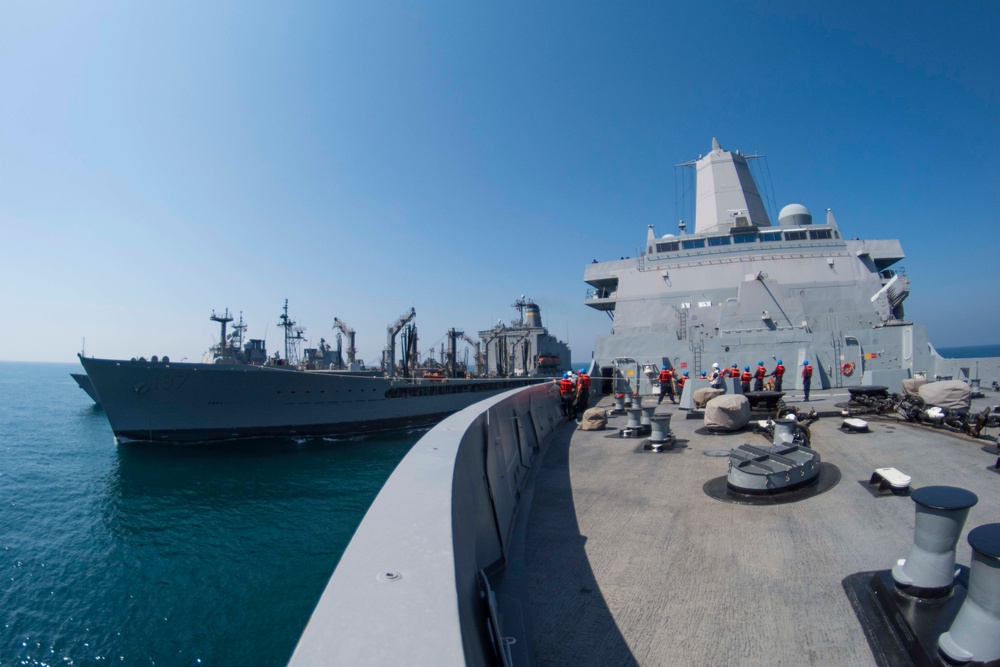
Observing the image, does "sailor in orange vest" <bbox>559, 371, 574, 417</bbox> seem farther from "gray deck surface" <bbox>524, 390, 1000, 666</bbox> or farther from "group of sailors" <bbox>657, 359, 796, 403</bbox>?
"gray deck surface" <bbox>524, 390, 1000, 666</bbox>

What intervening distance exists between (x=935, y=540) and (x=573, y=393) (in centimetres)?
777

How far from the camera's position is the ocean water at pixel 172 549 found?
6.67m

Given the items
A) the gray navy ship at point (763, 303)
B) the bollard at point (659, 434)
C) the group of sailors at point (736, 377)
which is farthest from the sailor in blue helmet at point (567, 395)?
the gray navy ship at point (763, 303)

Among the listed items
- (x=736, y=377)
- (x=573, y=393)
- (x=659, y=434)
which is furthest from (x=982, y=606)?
(x=736, y=377)

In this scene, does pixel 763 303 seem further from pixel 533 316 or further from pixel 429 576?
pixel 533 316

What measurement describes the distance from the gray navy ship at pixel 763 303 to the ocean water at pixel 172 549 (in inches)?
384

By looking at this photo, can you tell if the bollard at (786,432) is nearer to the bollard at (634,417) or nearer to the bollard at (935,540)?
the bollard at (634,417)

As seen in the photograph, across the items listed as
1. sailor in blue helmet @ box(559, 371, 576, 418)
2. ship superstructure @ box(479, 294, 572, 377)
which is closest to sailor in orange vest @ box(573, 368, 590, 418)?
sailor in blue helmet @ box(559, 371, 576, 418)

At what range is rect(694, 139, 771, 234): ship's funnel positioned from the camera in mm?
22641

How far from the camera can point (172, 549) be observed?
32.7 feet

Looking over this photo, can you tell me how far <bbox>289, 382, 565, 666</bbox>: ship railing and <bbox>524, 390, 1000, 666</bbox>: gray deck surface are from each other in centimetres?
36

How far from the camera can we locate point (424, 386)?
2859 centimetres

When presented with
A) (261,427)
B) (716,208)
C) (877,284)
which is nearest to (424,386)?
(261,427)

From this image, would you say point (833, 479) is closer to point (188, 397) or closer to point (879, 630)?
point (879, 630)
